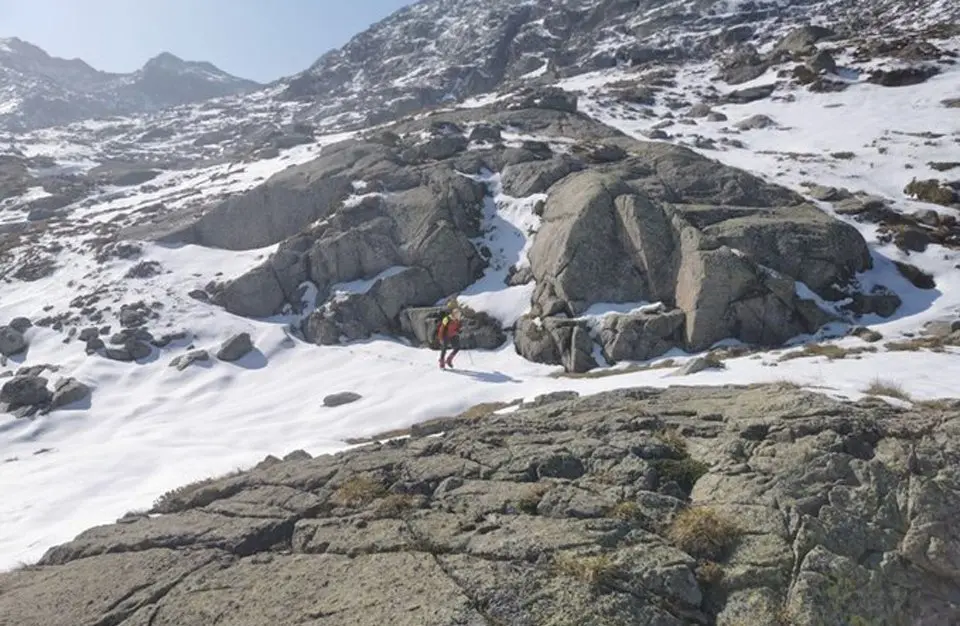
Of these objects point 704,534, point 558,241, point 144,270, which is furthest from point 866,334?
point 144,270

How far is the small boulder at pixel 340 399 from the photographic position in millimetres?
18250

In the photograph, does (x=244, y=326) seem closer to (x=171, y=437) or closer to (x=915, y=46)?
(x=171, y=437)

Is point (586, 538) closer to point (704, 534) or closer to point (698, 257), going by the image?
point (704, 534)

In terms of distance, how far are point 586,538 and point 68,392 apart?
70.7ft

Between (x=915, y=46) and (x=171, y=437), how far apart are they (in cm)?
6587

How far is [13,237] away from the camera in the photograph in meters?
38.1

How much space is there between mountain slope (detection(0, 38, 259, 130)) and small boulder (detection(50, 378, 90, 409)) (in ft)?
421

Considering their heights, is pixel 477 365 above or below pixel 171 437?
below

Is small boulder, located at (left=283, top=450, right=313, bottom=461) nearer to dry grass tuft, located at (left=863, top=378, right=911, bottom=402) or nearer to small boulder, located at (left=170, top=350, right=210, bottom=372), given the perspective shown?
dry grass tuft, located at (left=863, top=378, right=911, bottom=402)

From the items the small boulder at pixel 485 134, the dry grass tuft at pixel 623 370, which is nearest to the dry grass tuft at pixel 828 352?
the dry grass tuft at pixel 623 370

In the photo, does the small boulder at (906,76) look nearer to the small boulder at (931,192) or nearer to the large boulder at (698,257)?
the small boulder at (931,192)

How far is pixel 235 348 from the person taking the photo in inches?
950

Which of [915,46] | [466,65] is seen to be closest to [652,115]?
[915,46]

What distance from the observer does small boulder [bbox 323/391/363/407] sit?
18250 mm
